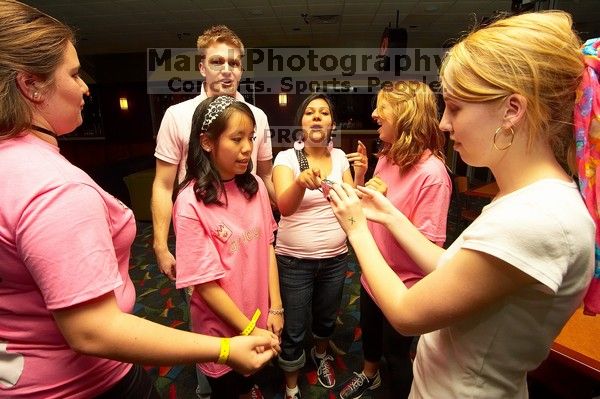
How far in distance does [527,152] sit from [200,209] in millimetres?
1037

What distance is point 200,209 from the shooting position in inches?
50.1

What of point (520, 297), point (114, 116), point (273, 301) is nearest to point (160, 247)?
point (273, 301)

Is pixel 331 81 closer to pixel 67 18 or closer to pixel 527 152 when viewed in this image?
pixel 67 18

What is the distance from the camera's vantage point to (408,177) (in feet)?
5.08

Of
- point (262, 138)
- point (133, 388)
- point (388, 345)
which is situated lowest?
point (388, 345)

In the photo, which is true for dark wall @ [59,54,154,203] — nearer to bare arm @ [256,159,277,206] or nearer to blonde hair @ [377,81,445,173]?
bare arm @ [256,159,277,206]

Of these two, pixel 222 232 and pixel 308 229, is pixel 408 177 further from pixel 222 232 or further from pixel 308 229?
pixel 222 232

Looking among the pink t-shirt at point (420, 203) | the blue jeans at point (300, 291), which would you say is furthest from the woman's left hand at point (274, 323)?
the pink t-shirt at point (420, 203)

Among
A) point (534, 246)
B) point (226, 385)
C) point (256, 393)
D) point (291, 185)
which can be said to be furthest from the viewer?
point (256, 393)

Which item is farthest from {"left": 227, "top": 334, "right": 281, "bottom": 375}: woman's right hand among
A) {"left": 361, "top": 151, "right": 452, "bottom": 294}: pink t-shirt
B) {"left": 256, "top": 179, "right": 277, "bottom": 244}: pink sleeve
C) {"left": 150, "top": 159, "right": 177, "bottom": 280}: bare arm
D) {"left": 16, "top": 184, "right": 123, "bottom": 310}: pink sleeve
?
{"left": 150, "top": 159, "right": 177, "bottom": 280}: bare arm

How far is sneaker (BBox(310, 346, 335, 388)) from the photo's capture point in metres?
2.11

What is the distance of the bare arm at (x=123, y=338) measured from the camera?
69 centimetres

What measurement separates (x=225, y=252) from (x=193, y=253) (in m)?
0.13

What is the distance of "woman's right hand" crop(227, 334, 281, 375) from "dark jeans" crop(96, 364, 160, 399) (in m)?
0.31
